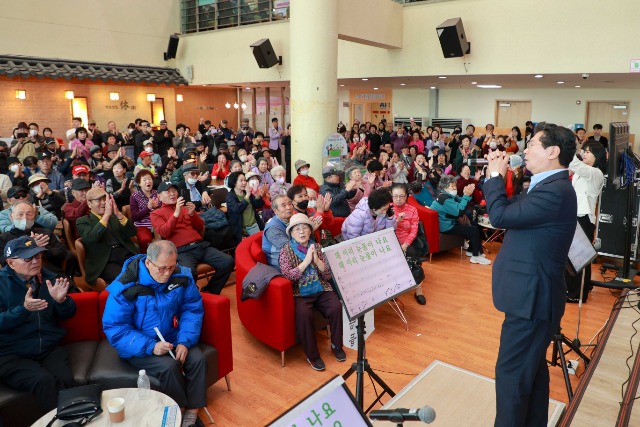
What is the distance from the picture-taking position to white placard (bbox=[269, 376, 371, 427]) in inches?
62.9

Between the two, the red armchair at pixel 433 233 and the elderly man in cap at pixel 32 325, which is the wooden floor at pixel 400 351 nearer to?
the red armchair at pixel 433 233

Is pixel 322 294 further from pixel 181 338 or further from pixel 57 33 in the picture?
pixel 57 33

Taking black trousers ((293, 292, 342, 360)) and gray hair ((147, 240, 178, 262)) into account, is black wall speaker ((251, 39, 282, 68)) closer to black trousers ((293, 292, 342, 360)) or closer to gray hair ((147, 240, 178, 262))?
black trousers ((293, 292, 342, 360))

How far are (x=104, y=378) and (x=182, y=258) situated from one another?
2103mm

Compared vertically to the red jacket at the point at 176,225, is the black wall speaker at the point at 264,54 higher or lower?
higher

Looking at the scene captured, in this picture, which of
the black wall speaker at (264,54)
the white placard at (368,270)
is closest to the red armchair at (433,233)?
the white placard at (368,270)

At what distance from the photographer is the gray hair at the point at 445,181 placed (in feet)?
25.5

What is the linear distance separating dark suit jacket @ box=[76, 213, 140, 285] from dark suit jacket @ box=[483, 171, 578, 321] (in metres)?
3.78

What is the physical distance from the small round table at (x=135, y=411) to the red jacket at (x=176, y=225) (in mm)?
2546

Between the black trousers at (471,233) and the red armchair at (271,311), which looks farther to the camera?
the black trousers at (471,233)

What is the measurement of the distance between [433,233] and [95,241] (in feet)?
14.2

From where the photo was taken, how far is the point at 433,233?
7.28 m

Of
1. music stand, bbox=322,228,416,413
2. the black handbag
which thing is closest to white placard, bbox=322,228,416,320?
music stand, bbox=322,228,416,413

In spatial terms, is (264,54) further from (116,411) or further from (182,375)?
Result: (116,411)
